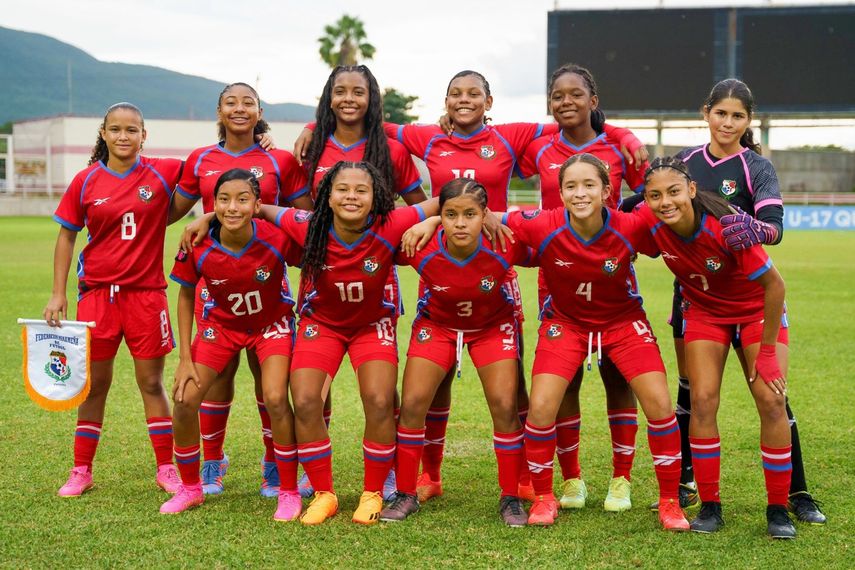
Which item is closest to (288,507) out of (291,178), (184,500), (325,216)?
(184,500)

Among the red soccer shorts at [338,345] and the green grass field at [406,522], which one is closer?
the green grass field at [406,522]

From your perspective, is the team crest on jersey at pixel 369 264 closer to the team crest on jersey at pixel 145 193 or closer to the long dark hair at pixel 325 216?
the long dark hair at pixel 325 216

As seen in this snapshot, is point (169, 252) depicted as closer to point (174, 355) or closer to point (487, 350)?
point (174, 355)

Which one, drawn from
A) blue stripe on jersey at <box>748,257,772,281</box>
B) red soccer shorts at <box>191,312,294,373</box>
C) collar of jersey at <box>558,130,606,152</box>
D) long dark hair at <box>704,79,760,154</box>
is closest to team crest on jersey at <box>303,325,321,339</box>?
red soccer shorts at <box>191,312,294,373</box>

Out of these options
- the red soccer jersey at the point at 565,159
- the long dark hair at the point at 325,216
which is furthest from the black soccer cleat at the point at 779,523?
the long dark hair at the point at 325,216

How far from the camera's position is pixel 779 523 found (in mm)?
4445

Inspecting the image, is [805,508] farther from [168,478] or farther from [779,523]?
[168,478]

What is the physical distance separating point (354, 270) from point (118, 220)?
140cm

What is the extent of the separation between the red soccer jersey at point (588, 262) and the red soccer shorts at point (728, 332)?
338mm

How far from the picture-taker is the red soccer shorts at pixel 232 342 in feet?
16.6

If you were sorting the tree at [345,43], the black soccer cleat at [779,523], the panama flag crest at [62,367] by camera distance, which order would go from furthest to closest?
1. the tree at [345,43]
2. the panama flag crest at [62,367]
3. the black soccer cleat at [779,523]

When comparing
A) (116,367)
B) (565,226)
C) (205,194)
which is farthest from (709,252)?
(116,367)

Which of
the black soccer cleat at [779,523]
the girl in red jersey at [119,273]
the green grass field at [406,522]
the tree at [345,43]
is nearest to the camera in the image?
the green grass field at [406,522]

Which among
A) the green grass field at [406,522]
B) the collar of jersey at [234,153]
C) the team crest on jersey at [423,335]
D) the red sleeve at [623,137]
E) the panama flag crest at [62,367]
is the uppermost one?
the red sleeve at [623,137]
